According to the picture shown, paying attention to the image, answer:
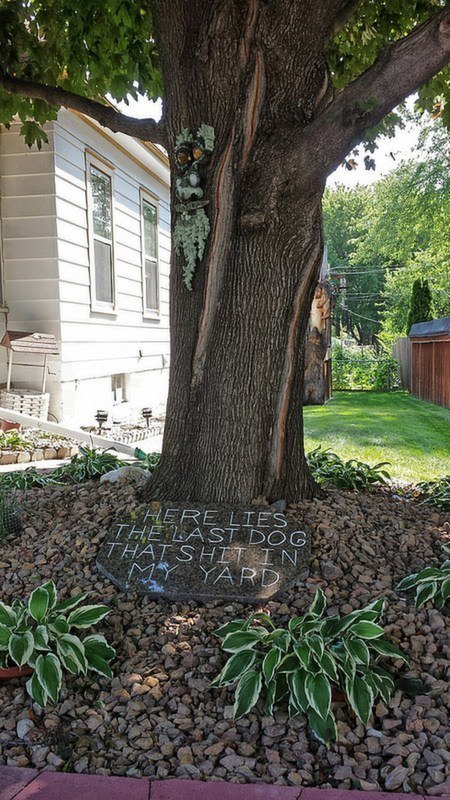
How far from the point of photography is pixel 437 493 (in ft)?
14.9

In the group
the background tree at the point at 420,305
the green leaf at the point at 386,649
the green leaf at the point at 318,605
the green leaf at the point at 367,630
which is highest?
the background tree at the point at 420,305

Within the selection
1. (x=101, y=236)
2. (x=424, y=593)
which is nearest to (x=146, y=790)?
(x=424, y=593)

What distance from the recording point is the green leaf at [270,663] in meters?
2.27

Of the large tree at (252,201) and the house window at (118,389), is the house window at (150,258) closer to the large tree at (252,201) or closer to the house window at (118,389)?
the house window at (118,389)

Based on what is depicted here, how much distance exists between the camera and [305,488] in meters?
3.85

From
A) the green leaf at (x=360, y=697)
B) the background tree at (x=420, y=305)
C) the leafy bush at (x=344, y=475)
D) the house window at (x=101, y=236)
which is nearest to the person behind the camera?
the green leaf at (x=360, y=697)

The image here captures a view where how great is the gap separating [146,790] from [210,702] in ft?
1.65

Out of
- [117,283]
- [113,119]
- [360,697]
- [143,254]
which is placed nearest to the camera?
[360,697]

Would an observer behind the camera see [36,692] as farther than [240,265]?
No

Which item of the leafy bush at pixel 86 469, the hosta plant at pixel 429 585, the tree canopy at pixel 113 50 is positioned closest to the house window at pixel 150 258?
the tree canopy at pixel 113 50

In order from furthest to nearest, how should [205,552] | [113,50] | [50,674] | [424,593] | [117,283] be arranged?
[117,283] → [113,50] → [205,552] → [424,593] → [50,674]

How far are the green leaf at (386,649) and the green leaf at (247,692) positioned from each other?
48cm

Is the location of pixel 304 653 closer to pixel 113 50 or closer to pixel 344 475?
pixel 344 475

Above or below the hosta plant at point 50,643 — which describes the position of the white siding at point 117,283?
above
